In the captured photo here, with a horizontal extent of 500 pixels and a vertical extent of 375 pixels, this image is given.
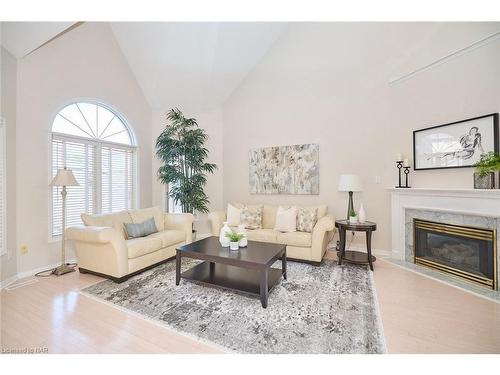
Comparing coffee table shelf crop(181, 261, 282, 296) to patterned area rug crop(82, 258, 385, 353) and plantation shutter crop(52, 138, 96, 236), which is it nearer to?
patterned area rug crop(82, 258, 385, 353)

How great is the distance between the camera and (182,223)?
3871 mm

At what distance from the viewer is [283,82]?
4582 mm

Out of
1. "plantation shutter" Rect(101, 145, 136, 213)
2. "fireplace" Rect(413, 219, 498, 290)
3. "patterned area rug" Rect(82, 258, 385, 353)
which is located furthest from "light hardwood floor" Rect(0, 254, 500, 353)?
"plantation shutter" Rect(101, 145, 136, 213)

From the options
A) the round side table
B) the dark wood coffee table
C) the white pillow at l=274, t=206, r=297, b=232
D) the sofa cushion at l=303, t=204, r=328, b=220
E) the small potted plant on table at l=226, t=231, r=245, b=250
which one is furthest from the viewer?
the sofa cushion at l=303, t=204, r=328, b=220

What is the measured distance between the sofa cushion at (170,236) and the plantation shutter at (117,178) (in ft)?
Result: 4.55

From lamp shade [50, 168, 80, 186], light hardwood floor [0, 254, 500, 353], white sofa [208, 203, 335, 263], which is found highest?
lamp shade [50, 168, 80, 186]

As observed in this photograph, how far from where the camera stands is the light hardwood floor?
169cm

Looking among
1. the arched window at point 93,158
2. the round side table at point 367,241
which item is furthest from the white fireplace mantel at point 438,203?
the arched window at point 93,158

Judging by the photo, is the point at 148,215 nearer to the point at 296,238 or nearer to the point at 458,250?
the point at 296,238

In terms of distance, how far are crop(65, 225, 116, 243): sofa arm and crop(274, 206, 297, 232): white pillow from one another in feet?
7.72

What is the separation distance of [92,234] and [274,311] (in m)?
2.27

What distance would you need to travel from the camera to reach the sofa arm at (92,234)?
269cm

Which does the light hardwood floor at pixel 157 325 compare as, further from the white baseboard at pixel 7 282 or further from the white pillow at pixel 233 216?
the white pillow at pixel 233 216
